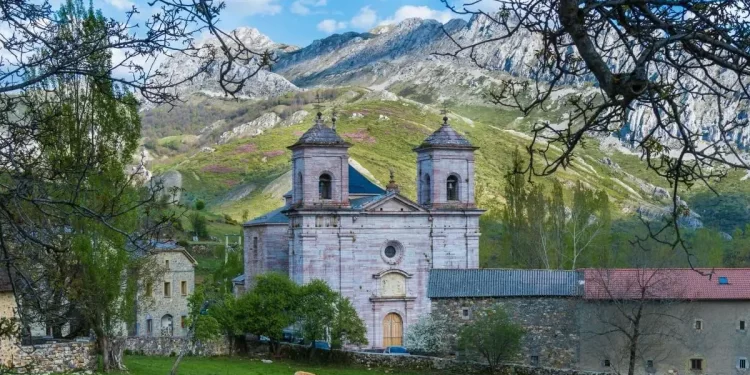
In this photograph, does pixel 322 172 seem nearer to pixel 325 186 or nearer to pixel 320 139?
pixel 325 186

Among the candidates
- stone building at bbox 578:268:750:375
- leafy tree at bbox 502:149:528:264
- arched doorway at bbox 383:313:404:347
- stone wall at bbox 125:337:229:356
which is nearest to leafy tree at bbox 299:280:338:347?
stone wall at bbox 125:337:229:356

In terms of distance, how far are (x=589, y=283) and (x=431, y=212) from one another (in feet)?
23.8

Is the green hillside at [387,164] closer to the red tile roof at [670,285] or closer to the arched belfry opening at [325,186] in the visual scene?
the arched belfry opening at [325,186]

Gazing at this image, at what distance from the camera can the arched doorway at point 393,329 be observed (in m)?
41.1

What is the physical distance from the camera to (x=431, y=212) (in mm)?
41750

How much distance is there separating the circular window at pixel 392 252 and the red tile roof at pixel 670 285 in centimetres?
798

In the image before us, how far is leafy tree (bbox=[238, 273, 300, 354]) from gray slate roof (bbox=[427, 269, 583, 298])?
6.00 metres

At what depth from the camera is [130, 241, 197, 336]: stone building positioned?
43.0 metres

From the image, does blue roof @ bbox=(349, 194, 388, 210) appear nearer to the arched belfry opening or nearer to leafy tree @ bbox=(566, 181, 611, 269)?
the arched belfry opening

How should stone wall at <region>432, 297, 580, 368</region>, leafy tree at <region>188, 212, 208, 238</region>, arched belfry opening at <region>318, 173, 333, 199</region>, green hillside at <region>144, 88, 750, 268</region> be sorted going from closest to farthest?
stone wall at <region>432, 297, 580, 368</region>
arched belfry opening at <region>318, 173, 333, 199</region>
leafy tree at <region>188, 212, 208, 238</region>
green hillside at <region>144, 88, 750, 268</region>

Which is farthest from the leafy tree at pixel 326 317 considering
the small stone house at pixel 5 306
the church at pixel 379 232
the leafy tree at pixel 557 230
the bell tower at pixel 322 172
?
the leafy tree at pixel 557 230

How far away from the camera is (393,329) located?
4116cm

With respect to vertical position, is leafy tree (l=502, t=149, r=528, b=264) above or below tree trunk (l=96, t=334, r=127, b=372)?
above

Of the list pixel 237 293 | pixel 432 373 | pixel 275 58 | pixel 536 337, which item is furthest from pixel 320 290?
pixel 275 58
